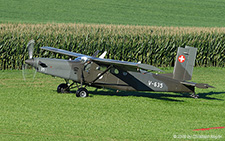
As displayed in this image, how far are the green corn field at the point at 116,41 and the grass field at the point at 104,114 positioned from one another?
21.1ft

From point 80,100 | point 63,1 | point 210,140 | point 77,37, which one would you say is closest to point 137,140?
point 210,140

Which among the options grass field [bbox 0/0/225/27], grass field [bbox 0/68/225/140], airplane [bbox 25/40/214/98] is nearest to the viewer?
grass field [bbox 0/68/225/140]

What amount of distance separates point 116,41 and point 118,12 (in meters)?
28.3

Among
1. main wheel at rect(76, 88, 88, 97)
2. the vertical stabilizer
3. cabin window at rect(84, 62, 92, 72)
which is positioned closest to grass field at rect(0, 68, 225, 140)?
main wheel at rect(76, 88, 88, 97)

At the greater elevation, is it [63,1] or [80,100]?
[63,1]

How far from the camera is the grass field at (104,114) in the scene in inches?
541

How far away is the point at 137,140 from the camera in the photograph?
520 inches

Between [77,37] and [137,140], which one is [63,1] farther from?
[137,140]

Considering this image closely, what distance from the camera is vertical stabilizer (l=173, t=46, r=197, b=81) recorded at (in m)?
20.4

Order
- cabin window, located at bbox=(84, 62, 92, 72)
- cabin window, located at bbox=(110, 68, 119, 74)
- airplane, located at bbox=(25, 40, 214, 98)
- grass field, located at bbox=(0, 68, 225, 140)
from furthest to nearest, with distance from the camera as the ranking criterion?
cabin window, located at bbox=(110, 68, 119, 74), cabin window, located at bbox=(84, 62, 92, 72), airplane, located at bbox=(25, 40, 214, 98), grass field, located at bbox=(0, 68, 225, 140)

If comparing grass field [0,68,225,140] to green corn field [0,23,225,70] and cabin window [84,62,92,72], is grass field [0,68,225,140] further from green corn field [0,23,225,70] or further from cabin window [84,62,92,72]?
green corn field [0,23,225,70]

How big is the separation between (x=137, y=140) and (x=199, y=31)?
25.1 meters

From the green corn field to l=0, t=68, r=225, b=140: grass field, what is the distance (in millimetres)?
6438

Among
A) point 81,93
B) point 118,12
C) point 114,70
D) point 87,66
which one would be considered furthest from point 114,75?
point 118,12
